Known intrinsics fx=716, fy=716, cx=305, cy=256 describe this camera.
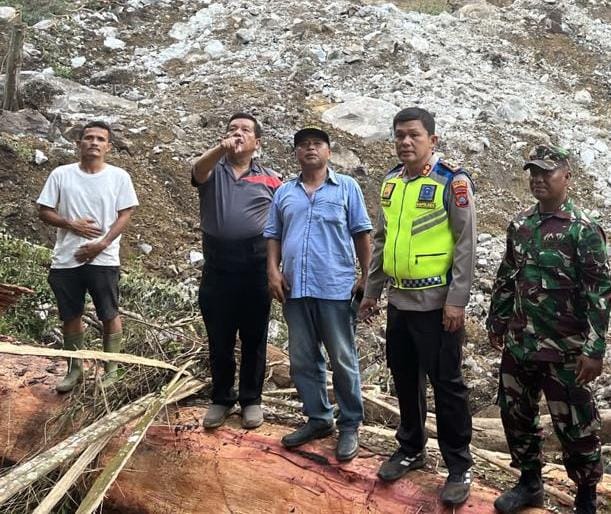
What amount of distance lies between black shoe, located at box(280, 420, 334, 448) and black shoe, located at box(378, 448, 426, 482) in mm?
360

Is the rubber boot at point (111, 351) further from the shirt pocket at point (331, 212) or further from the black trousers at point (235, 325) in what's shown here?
the shirt pocket at point (331, 212)

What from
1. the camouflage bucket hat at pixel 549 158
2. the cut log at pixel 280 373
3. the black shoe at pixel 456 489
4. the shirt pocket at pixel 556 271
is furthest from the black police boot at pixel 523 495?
the cut log at pixel 280 373

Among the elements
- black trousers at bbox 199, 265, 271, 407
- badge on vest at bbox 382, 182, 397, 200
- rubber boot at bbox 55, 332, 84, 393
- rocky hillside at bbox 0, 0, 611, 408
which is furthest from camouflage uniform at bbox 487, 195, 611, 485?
rocky hillside at bbox 0, 0, 611, 408

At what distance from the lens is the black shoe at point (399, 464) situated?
294cm

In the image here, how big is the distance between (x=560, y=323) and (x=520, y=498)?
0.70 m

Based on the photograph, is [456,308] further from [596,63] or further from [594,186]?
[596,63]

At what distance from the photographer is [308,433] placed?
10.6ft

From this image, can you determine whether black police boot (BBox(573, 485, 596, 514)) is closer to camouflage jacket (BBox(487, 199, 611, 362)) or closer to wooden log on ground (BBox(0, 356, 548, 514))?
wooden log on ground (BBox(0, 356, 548, 514))

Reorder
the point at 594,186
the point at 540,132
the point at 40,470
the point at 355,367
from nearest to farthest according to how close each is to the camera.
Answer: the point at 40,470 → the point at 355,367 → the point at 594,186 → the point at 540,132

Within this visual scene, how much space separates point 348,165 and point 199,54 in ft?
13.6

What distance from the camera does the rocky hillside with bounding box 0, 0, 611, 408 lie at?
7.80 m

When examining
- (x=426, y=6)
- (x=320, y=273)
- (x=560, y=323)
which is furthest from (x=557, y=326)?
(x=426, y=6)

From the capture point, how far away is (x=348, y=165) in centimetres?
889

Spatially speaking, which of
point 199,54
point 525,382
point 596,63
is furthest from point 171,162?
point 596,63
